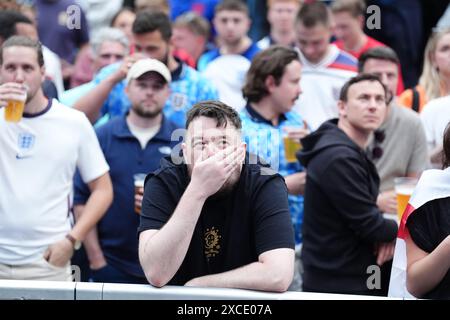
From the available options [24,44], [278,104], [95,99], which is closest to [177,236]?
[24,44]

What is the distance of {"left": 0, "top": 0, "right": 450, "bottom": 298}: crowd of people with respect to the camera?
3.66 metres

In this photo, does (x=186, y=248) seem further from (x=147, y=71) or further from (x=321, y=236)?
(x=147, y=71)

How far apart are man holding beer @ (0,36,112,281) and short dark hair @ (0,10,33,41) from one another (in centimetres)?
136

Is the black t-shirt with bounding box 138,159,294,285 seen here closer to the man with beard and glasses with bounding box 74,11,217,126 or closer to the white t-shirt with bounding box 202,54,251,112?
the man with beard and glasses with bounding box 74,11,217,126

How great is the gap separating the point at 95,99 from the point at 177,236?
2.97m

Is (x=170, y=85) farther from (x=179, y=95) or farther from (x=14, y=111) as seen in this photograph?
(x=14, y=111)

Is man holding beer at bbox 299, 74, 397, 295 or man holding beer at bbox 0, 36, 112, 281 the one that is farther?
man holding beer at bbox 299, 74, 397, 295

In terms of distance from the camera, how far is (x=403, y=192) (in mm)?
4926

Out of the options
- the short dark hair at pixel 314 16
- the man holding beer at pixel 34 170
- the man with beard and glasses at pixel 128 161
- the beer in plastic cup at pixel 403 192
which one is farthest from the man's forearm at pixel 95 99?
the beer in plastic cup at pixel 403 192

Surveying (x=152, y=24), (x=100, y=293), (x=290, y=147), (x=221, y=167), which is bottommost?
(x=100, y=293)

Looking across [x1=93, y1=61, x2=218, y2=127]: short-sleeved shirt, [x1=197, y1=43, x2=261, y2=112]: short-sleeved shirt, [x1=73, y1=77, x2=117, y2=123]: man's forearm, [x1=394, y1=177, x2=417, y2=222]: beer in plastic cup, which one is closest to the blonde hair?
[x1=197, y1=43, x2=261, y2=112]: short-sleeved shirt

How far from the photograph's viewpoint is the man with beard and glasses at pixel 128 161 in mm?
5645

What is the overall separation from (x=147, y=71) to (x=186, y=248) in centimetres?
254
